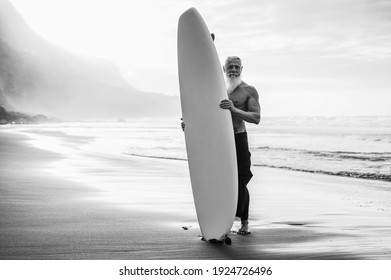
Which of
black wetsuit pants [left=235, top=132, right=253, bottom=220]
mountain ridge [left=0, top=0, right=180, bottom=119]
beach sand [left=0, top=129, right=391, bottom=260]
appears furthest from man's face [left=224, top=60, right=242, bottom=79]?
mountain ridge [left=0, top=0, right=180, bottom=119]

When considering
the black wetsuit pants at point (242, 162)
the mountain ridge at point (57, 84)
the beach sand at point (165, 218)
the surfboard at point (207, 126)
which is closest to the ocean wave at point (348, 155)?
the beach sand at point (165, 218)

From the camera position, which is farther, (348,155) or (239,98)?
(348,155)

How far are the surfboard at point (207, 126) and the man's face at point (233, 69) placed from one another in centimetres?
11

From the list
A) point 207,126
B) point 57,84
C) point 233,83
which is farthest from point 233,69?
point 57,84

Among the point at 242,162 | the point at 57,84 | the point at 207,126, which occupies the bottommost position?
the point at 242,162

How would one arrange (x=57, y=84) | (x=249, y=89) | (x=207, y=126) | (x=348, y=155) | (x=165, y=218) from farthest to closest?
(x=57, y=84) < (x=348, y=155) < (x=165, y=218) < (x=249, y=89) < (x=207, y=126)

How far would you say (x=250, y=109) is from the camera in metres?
2.79

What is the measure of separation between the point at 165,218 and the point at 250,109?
1.00m

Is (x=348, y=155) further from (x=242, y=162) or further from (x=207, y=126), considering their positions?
(x=207, y=126)

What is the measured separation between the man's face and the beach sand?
0.93 metres

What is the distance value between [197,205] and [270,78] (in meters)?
2.77
